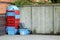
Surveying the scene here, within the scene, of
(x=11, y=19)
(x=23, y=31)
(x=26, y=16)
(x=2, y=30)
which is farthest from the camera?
(x=26, y=16)

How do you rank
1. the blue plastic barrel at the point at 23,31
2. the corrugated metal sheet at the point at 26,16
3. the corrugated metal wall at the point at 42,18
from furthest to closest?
the corrugated metal sheet at the point at 26,16 → the corrugated metal wall at the point at 42,18 → the blue plastic barrel at the point at 23,31

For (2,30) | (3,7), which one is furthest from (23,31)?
(3,7)

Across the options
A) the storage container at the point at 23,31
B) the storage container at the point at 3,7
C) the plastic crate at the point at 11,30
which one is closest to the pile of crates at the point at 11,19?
the plastic crate at the point at 11,30

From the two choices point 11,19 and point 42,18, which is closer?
point 11,19

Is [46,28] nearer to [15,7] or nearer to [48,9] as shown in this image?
[48,9]

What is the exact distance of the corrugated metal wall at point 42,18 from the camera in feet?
54.7

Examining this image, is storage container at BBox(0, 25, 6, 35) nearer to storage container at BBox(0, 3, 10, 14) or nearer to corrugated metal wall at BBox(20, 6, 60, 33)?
storage container at BBox(0, 3, 10, 14)

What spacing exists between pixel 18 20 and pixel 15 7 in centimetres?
89

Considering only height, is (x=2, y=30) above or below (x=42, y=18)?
below

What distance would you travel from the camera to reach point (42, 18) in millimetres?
16891

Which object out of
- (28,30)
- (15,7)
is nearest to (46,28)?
(28,30)

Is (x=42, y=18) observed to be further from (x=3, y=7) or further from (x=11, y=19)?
(x=3, y=7)

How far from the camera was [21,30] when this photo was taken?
16516mm

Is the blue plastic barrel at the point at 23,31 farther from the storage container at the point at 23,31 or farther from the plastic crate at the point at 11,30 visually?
the plastic crate at the point at 11,30
